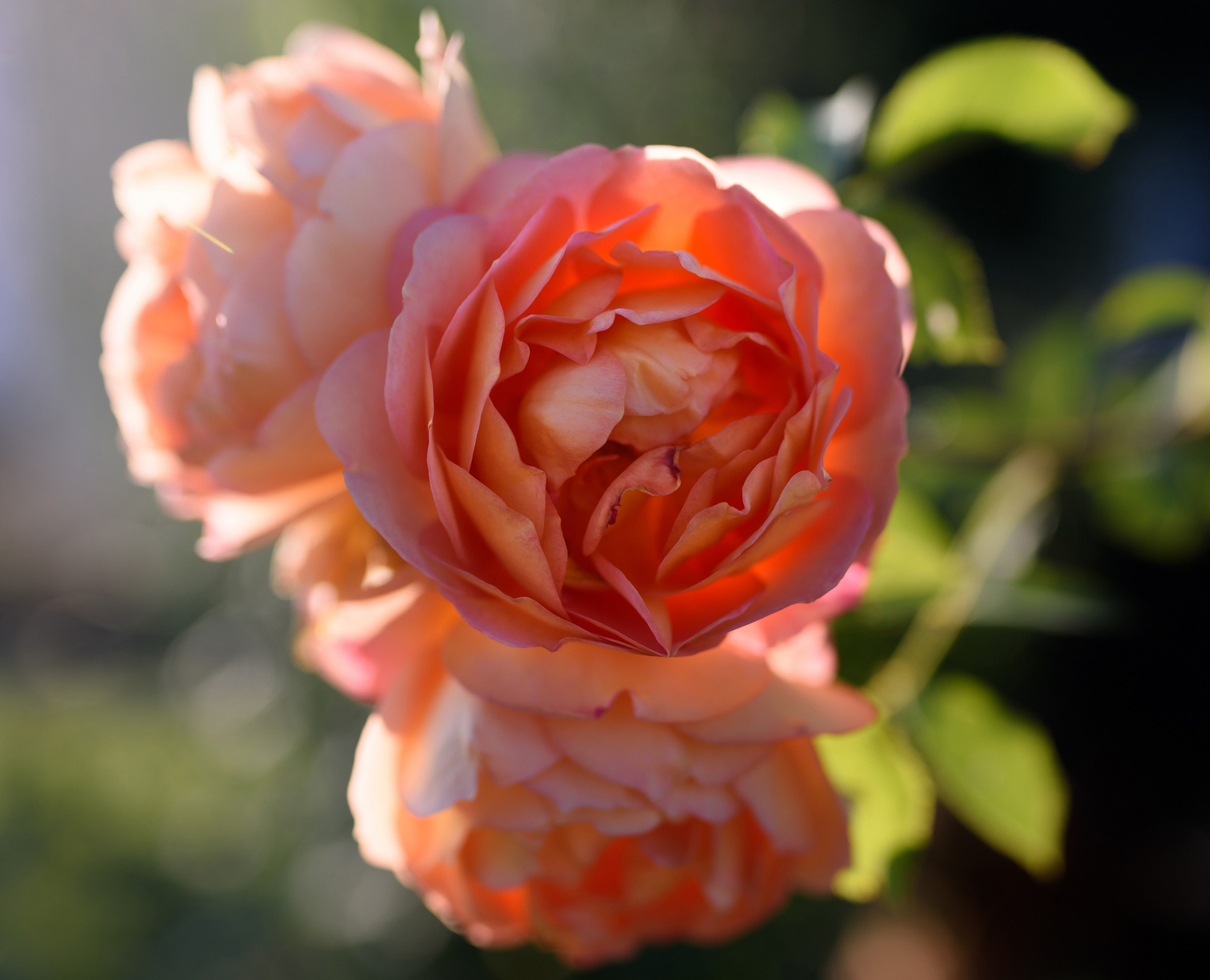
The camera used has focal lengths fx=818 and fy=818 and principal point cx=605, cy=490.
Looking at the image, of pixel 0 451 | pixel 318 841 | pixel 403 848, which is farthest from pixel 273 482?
pixel 0 451

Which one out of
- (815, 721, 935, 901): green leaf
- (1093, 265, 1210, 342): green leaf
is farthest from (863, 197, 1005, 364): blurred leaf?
(1093, 265, 1210, 342): green leaf

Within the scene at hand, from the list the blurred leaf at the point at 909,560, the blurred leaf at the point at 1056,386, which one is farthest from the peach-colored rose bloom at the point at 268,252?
the blurred leaf at the point at 1056,386

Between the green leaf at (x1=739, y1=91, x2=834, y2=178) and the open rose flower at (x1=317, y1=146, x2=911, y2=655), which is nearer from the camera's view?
the open rose flower at (x1=317, y1=146, x2=911, y2=655)

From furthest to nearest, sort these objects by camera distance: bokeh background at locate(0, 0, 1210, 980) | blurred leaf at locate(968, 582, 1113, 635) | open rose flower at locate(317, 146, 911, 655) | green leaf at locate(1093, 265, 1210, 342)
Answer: bokeh background at locate(0, 0, 1210, 980), green leaf at locate(1093, 265, 1210, 342), blurred leaf at locate(968, 582, 1113, 635), open rose flower at locate(317, 146, 911, 655)

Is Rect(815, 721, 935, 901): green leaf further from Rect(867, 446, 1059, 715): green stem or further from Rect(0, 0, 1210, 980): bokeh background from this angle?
Rect(0, 0, 1210, 980): bokeh background

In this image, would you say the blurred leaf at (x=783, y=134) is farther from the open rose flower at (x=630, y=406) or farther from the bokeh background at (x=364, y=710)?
the bokeh background at (x=364, y=710)

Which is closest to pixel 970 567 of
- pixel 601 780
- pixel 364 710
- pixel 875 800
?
pixel 875 800
